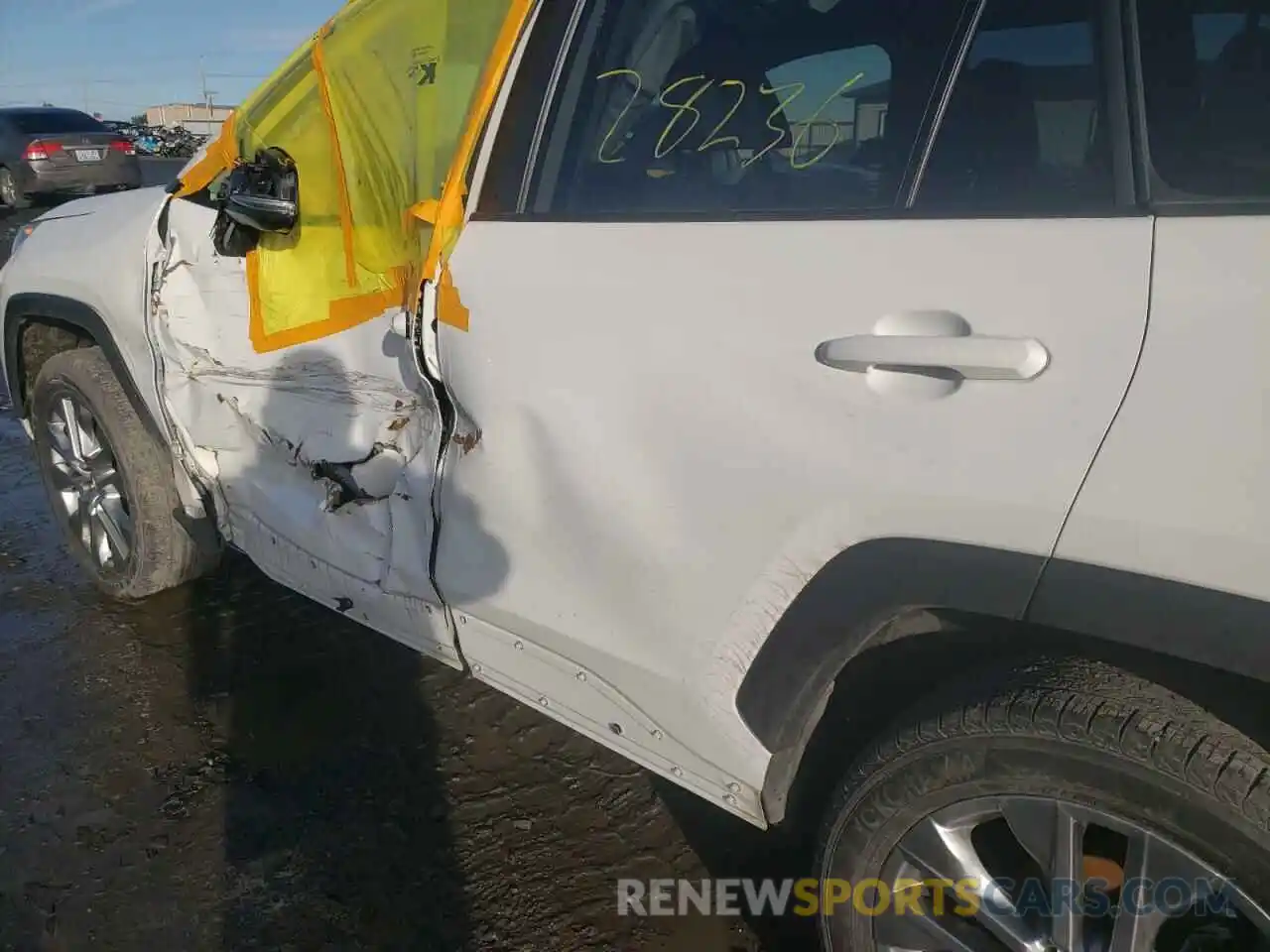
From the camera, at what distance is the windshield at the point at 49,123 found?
15.1 metres

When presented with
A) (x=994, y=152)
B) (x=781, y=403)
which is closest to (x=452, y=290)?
(x=781, y=403)

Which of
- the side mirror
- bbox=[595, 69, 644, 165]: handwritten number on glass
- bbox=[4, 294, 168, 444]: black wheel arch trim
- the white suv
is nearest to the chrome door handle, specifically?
the white suv

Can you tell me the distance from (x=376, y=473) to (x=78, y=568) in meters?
2.13

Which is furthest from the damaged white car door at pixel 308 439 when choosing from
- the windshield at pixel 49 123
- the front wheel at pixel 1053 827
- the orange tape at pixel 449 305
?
the windshield at pixel 49 123

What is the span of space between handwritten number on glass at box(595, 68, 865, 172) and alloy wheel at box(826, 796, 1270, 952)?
108 cm

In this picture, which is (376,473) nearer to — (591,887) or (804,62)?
(591,887)

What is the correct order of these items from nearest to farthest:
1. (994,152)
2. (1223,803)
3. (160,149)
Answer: (1223,803) → (994,152) → (160,149)

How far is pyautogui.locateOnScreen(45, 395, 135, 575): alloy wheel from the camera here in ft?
10.6

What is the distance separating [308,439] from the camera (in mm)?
2396

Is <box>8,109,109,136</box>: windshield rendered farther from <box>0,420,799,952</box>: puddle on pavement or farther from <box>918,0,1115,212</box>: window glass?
<box>918,0,1115,212</box>: window glass

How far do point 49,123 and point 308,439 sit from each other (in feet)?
53.3

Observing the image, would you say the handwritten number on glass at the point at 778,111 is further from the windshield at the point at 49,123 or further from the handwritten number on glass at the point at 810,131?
the windshield at the point at 49,123

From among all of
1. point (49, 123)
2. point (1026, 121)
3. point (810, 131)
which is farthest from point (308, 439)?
point (49, 123)

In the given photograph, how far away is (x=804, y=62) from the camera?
1716 millimetres
